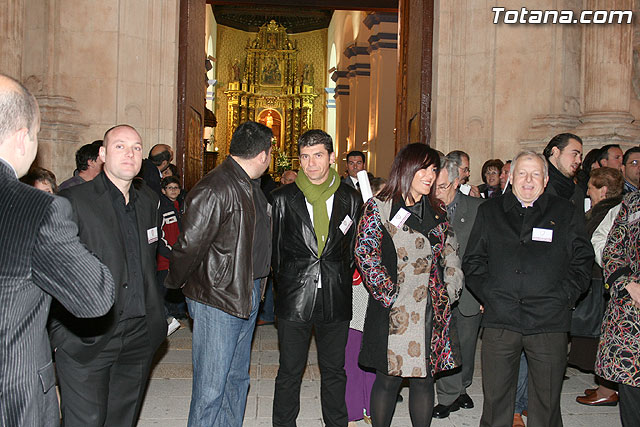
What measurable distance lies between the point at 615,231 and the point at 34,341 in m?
3.04

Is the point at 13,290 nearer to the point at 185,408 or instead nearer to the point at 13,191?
the point at 13,191

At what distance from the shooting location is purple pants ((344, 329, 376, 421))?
4.12m

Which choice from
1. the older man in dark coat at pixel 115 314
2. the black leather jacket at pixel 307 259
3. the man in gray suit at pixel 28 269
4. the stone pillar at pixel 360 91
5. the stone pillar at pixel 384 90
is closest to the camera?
the man in gray suit at pixel 28 269

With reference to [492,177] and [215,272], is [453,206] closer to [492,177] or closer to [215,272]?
[215,272]

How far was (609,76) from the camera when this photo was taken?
26.5 ft

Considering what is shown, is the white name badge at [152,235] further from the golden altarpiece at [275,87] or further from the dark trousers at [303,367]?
the golden altarpiece at [275,87]

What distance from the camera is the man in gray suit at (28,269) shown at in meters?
1.64

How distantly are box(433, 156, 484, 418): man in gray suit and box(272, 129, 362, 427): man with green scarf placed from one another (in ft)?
3.13

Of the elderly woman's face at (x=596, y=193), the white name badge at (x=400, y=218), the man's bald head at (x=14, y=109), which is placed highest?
the man's bald head at (x=14, y=109)

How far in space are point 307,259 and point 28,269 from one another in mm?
2146

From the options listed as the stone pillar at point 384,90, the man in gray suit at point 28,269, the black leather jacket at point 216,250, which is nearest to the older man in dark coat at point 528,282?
the black leather jacket at point 216,250

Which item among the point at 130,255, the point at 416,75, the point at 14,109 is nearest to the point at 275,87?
the point at 416,75

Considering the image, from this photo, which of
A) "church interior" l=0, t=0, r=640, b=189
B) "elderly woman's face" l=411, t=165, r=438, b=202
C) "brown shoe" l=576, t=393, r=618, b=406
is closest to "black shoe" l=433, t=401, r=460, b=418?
"brown shoe" l=576, t=393, r=618, b=406

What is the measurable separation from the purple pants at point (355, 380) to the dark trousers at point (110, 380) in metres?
1.55
